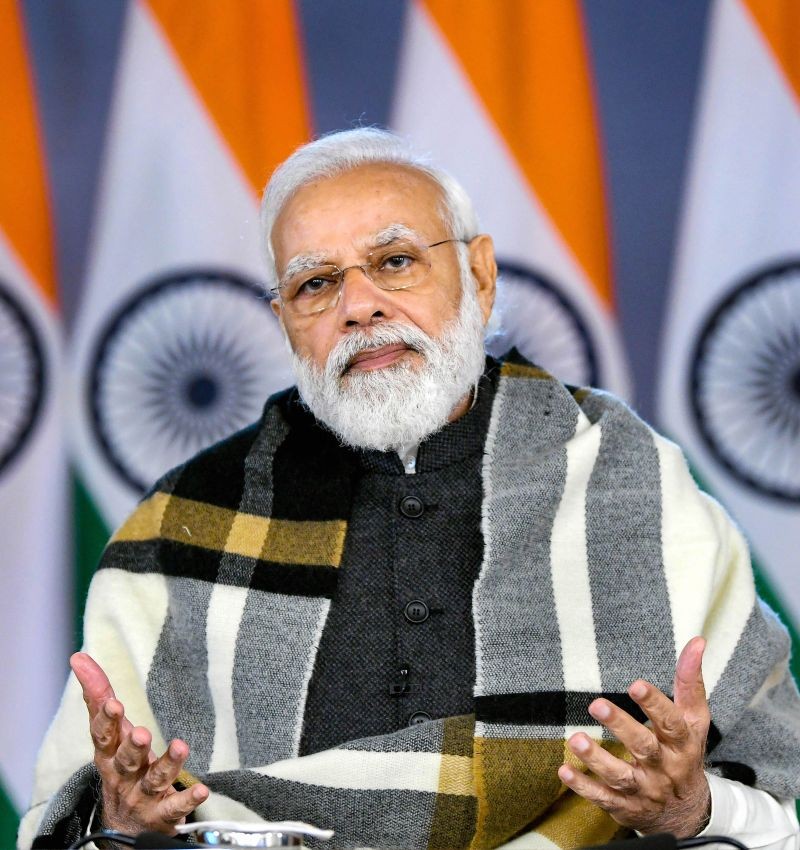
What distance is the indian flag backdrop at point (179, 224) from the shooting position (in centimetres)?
395

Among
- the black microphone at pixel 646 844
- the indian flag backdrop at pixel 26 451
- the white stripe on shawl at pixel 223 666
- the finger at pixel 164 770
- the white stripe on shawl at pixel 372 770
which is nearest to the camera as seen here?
the black microphone at pixel 646 844

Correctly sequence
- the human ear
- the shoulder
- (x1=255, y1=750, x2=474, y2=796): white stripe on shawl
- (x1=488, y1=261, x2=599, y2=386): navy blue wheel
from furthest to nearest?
(x1=488, y1=261, x2=599, y2=386): navy blue wheel, the human ear, the shoulder, (x1=255, y1=750, x2=474, y2=796): white stripe on shawl

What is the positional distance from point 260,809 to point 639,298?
2293 mm

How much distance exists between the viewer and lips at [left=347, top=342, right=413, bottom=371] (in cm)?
244

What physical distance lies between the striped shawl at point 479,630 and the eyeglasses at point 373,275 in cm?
28

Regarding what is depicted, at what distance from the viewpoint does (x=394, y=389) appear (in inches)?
95.1

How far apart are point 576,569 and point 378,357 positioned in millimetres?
554

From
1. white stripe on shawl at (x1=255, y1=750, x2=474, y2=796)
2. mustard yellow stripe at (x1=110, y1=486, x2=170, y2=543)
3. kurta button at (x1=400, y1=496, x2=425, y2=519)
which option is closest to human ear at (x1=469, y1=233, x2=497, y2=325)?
kurta button at (x1=400, y1=496, x2=425, y2=519)

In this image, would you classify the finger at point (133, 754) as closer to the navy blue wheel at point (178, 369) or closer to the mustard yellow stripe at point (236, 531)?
the mustard yellow stripe at point (236, 531)

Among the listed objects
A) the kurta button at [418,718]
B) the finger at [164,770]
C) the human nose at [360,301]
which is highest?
the human nose at [360,301]

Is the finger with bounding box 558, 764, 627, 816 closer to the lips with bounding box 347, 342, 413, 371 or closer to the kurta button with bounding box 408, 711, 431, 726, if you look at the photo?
the kurta button with bounding box 408, 711, 431, 726

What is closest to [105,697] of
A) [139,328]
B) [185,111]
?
Answer: [139,328]

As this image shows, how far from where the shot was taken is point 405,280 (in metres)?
2.49

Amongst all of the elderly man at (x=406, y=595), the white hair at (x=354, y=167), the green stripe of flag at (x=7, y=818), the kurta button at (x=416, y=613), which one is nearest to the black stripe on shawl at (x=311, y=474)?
the elderly man at (x=406, y=595)
